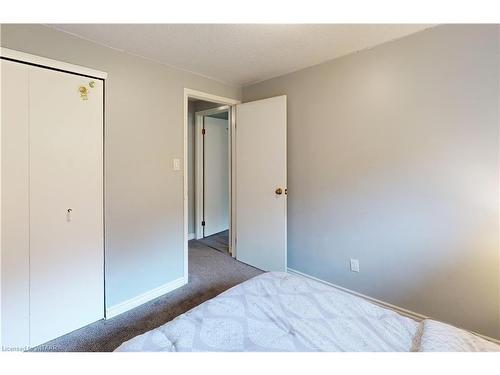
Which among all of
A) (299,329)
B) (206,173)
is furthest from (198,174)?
(299,329)

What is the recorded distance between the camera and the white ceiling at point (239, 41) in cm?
172

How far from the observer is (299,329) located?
1.05m

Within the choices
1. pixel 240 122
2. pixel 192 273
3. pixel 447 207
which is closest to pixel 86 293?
pixel 192 273

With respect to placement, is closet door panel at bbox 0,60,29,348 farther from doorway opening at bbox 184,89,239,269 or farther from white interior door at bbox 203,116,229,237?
white interior door at bbox 203,116,229,237

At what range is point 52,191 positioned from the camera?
1671 mm

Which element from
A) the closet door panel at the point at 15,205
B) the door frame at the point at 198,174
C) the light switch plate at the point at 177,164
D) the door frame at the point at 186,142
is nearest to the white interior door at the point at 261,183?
the door frame at the point at 186,142

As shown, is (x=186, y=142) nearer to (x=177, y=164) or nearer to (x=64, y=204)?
(x=177, y=164)

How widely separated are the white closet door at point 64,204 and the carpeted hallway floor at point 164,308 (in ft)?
0.39

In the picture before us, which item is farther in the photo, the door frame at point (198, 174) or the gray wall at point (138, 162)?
the door frame at point (198, 174)

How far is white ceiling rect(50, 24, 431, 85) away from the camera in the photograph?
172 centimetres

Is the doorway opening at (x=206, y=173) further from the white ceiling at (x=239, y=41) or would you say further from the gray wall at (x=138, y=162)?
the white ceiling at (x=239, y=41)

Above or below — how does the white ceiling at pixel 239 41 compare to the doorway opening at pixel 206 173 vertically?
above

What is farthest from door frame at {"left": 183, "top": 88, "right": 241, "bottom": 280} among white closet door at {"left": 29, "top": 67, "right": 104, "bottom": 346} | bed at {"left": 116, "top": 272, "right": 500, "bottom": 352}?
bed at {"left": 116, "top": 272, "right": 500, "bottom": 352}

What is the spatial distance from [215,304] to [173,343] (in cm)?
29
